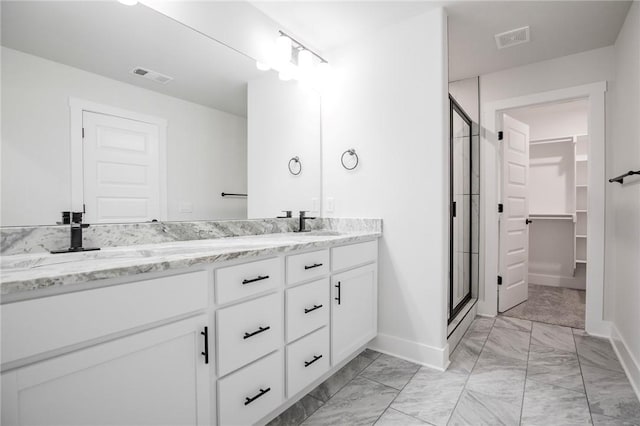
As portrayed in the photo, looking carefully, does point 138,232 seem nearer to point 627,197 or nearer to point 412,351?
point 412,351

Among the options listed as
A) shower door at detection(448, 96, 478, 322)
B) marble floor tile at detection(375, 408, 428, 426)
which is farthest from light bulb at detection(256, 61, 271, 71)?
marble floor tile at detection(375, 408, 428, 426)

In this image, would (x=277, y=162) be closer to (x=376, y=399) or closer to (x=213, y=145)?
(x=213, y=145)

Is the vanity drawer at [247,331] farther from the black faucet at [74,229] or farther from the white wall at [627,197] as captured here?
the white wall at [627,197]

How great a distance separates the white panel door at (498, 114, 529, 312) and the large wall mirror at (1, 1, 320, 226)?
8.01ft

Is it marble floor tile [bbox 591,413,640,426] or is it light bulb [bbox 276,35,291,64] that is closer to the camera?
marble floor tile [bbox 591,413,640,426]

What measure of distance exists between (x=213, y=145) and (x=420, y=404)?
6.06 feet

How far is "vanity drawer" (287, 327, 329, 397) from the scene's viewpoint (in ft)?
5.04

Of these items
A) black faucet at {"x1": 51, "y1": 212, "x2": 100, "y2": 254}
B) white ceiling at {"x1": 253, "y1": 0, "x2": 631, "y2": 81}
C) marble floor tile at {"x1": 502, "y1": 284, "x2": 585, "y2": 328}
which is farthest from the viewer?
marble floor tile at {"x1": 502, "y1": 284, "x2": 585, "y2": 328}

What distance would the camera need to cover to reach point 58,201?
4.14 ft

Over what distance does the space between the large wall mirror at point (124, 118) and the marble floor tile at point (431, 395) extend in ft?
4.69

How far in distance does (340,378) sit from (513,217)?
2493 millimetres

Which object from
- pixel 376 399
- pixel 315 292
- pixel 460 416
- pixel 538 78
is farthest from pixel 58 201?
pixel 538 78

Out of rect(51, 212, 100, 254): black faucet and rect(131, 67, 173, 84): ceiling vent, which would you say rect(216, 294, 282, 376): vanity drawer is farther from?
rect(131, 67, 173, 84): ceiling vent

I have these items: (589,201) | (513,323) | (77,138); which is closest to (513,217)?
(589,201)
